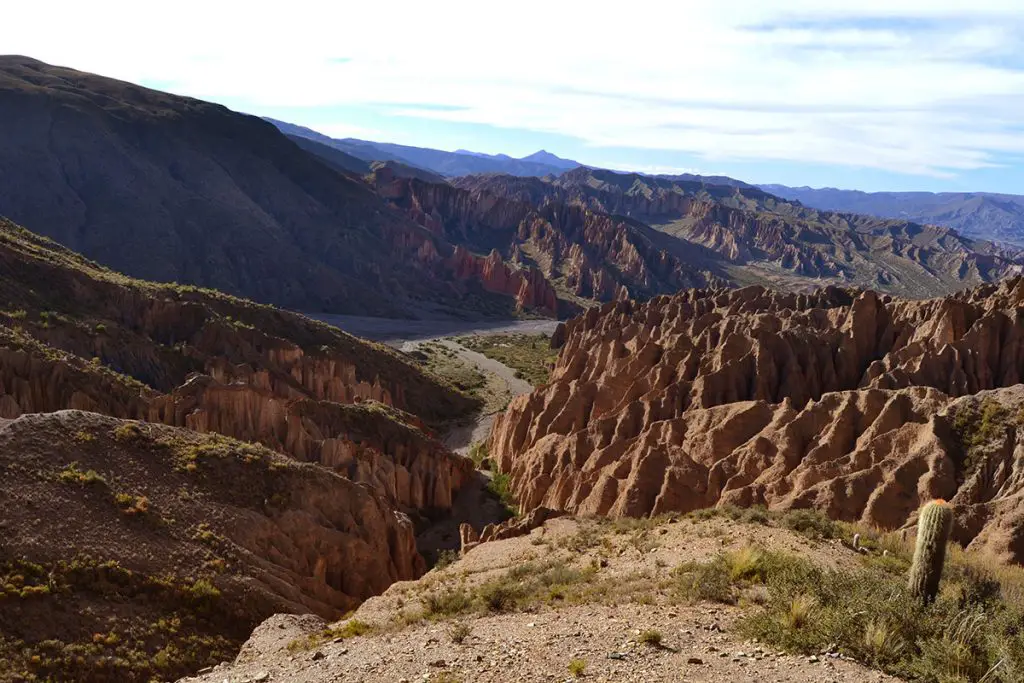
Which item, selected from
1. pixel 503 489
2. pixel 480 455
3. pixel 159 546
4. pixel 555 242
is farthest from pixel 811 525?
pixel 555 242

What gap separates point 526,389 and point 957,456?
51504 millimetres

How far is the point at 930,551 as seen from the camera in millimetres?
13789

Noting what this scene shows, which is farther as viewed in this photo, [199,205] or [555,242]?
[555,242]

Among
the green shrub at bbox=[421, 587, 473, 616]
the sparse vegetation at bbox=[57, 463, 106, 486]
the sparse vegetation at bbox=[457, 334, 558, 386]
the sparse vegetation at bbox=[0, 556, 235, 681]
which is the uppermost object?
the sparse vegetation at bbox=[57, 463, 106, 486]

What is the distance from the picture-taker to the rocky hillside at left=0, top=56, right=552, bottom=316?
361 feet

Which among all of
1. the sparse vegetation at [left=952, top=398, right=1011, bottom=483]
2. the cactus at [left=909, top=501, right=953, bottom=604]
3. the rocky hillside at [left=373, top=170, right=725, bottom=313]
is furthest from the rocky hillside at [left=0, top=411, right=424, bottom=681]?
the rocky hillside at [left=373, top=170, right=725, bottom=313]

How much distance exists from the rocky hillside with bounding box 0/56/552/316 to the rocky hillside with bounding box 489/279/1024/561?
70562 mm

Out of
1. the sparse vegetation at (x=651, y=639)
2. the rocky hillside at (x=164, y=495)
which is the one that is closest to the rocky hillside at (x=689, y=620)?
the sparse vegetation at (x=651, y=639)

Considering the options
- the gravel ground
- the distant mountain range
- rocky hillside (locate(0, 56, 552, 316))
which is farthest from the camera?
the distant mountain range

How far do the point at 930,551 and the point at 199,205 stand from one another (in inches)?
4889

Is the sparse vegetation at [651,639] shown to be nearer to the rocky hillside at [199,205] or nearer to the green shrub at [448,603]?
the green shrub at [448,603]

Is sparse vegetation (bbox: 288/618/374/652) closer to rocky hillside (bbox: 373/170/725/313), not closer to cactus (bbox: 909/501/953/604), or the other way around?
cactus (bbox: 909/501/953/604)

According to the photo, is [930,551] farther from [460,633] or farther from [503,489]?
[503,489]

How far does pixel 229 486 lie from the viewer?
968 inches
